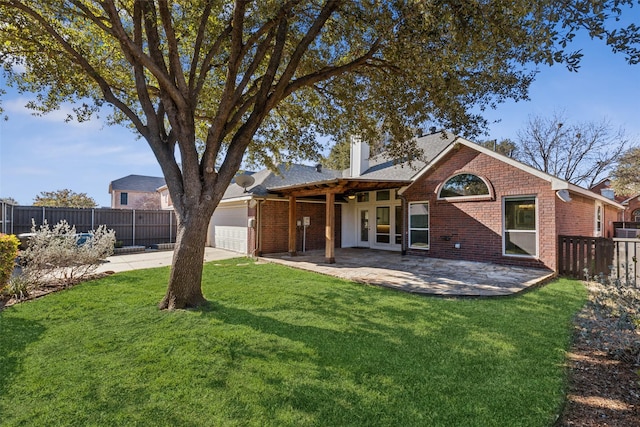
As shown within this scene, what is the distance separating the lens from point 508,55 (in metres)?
5.48

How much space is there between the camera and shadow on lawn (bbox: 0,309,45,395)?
134 inches

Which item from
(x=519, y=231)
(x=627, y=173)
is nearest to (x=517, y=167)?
(x=519, y=231)

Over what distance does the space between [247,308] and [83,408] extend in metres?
3.07

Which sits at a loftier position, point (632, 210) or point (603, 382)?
point (632, 210)

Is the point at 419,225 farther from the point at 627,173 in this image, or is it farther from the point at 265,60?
the point at 627,173

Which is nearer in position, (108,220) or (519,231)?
(519,231)

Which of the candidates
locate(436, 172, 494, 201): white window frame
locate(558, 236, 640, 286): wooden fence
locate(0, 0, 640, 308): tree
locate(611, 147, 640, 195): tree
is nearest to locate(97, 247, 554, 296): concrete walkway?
locate(558, 236, 640, 286): wooden fence

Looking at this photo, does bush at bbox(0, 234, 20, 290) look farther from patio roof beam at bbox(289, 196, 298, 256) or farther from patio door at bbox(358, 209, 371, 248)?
patio door at bbox(358, 209, 371, 248)

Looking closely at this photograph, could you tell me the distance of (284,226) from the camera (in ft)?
45.4

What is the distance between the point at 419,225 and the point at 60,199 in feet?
109

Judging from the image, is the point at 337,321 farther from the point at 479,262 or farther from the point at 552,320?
the point at 479,262

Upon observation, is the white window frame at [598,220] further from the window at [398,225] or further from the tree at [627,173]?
the tree at [627,173]

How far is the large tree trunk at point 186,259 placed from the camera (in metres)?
5.44

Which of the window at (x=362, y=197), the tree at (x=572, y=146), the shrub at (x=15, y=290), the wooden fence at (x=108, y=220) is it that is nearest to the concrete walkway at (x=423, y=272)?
the shrub at (x=15, y=290)
